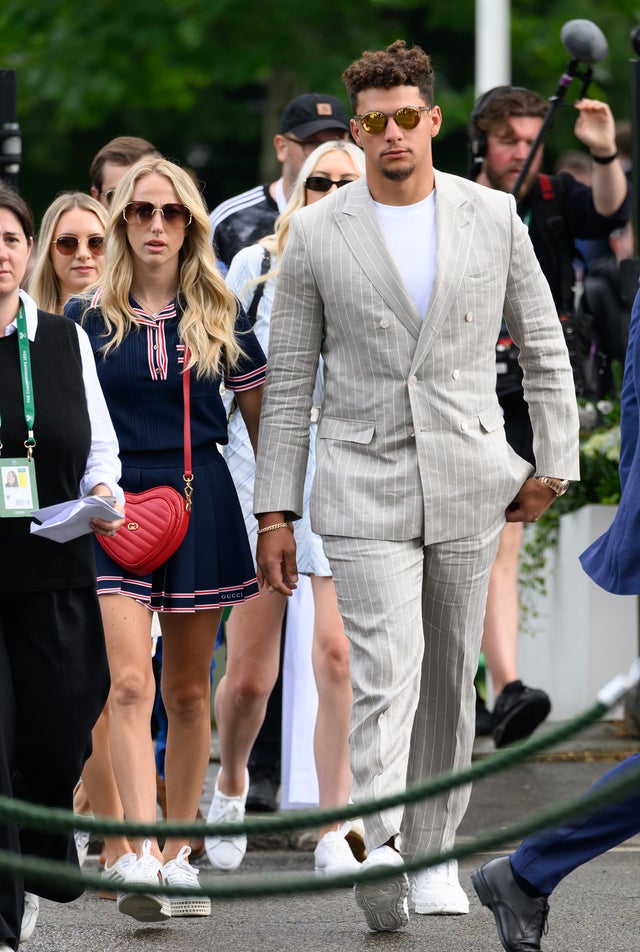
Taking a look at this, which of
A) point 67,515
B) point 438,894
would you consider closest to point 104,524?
point 67,515

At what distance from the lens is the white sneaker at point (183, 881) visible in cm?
580

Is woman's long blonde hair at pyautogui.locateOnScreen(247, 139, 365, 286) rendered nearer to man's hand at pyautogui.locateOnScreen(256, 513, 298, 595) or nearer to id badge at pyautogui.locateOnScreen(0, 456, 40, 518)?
man's hand at pyautogui.locateOnScreen(256, 513, 298, 595)

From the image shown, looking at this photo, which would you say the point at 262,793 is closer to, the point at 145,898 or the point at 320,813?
the point at 145,898

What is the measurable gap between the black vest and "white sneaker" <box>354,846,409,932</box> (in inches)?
43.3

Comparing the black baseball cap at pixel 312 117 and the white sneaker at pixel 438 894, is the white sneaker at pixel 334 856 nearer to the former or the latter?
the white sneaker at pixel 438 894

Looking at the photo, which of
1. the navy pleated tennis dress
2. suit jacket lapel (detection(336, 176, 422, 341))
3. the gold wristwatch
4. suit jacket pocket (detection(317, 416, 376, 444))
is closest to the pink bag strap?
the navy pleated tennis dress

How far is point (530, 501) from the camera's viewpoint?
18.4ft

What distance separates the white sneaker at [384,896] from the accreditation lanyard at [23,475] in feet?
4.47

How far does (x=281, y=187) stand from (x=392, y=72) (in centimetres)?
204

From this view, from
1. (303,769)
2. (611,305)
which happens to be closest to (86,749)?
(303,769)

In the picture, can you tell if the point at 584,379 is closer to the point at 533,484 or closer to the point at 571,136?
the point at 533,484

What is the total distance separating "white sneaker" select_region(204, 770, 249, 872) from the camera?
647cm

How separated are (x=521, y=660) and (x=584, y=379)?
5.81ft

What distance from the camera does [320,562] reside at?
6387 mm
